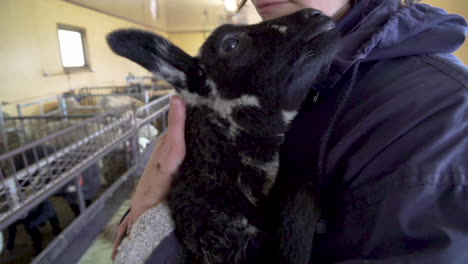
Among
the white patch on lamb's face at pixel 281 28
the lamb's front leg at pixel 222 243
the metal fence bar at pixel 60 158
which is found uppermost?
the white patch on lamb's face at pixel 281 28

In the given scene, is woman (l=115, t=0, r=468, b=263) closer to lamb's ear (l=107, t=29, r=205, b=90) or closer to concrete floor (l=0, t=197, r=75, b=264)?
lamb's ear (l=107, t=29, r=205, b=90)

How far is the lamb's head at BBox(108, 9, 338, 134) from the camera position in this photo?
0.85 meters

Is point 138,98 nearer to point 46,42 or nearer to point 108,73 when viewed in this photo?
point 46,42

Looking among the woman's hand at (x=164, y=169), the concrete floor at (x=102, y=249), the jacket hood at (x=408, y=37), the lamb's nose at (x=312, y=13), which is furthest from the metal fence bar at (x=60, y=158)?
the jacket hood at (x=408, y=37)

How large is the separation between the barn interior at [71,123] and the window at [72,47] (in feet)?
0.08

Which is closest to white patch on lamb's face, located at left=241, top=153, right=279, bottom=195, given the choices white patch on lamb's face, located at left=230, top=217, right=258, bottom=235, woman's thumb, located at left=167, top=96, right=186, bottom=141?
white patch on lamb's face, located at left=230, top=217, right=258, bottom=235

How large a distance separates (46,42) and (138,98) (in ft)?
6.91

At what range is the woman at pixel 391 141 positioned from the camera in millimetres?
464

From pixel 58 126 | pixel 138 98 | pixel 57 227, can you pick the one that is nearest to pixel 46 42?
pixel 138 98

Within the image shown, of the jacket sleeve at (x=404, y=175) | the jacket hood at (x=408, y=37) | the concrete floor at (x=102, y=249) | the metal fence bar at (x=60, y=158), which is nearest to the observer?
the jacket sleeve at (x=404, y=175)

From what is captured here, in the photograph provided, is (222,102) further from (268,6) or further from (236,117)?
(268,6)

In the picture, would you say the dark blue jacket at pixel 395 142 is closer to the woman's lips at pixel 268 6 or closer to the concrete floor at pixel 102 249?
the woman's lips at pixel 268 6

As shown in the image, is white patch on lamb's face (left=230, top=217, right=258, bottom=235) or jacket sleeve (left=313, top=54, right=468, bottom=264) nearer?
jacket sleeve (left=313, top=54, right=468, bottom=264)

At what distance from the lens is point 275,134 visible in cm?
92
